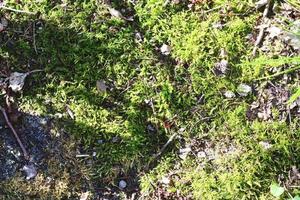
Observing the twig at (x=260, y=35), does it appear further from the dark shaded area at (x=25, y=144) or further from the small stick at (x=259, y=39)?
the dark shaded area at (x=25, y=144)

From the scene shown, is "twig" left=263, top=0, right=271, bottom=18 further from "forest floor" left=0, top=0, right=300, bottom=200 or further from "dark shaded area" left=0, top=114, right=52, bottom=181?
"dark shaded area" left=0, top=114, right=52, bottom=181

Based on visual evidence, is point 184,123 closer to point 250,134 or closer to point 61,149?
point 250,134

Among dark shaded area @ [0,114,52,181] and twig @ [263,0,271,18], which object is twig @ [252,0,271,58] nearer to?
twig @ [263,0,271,18]

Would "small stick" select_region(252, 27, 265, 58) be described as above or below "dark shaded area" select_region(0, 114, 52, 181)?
above

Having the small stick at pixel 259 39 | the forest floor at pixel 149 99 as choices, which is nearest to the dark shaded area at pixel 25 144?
the forest floor at pixel 149 99

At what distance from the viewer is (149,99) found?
3.56 meters

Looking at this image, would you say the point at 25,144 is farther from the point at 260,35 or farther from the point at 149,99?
the point at 260,35

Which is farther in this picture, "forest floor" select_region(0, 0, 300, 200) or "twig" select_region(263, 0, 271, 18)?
"twig" select_region(263, 0, 271, 18)

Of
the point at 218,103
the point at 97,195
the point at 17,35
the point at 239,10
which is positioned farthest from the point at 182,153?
the point at 17,35

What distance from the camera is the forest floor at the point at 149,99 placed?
345 centimetres

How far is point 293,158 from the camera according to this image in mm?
3412

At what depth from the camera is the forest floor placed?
345 centimetres

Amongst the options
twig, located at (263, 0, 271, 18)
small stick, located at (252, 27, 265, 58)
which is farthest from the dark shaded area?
twig, located at (263, 0, 271, 18)

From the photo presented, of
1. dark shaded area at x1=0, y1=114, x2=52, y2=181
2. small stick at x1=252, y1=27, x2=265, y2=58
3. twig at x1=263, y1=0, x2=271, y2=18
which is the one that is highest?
twig at x1=263, y1=0, x2=271, y2=18
